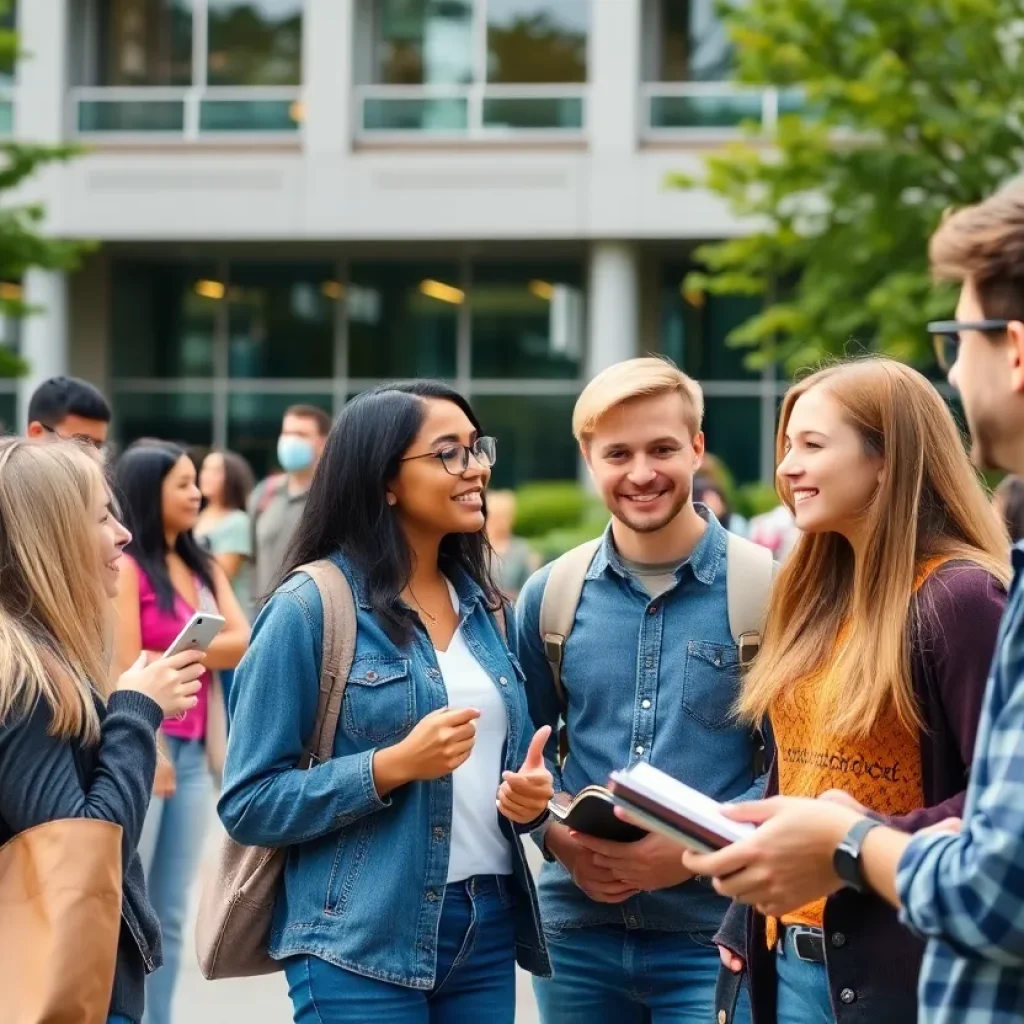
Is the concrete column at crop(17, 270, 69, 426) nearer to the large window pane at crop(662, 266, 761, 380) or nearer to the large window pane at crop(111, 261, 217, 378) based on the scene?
the large window pane at crop(111, 261, 217, 378)

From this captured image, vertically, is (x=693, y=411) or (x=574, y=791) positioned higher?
(x=693, y=411)

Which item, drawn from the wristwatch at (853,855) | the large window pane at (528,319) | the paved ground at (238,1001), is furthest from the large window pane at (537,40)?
the wristwatch at (853,855)

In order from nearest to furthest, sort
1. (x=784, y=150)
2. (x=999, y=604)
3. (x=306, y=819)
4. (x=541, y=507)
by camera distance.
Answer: (x=999, y=604) → (x=306, y=819) → (x=784, y=150) → (x=541, y=507)

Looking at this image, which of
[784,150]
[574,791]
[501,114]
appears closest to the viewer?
[574,791]

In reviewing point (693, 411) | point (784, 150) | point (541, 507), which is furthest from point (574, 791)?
point (541, 507)

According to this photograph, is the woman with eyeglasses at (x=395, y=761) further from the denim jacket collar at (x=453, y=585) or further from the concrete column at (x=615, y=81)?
the concrete column at (x=615, y=81)

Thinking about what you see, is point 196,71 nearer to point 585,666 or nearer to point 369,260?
point 369,260

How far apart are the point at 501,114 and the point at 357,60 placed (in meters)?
2.31

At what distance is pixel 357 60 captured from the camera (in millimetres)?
26844

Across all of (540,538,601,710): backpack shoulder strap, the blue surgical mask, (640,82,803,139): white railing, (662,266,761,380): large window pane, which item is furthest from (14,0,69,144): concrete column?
(540,538,601,710): backpack shoulder strap

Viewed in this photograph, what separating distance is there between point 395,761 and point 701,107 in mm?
23436

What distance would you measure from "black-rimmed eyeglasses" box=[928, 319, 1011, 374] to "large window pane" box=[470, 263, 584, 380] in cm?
2486

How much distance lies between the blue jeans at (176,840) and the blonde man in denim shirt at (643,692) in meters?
2.69

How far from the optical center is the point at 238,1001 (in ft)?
24.4
